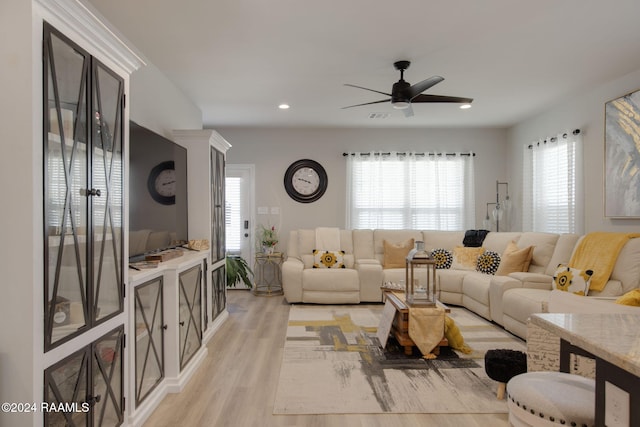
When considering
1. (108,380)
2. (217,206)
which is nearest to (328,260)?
(217,206)

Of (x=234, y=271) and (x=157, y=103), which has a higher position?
(x=157, y=103)

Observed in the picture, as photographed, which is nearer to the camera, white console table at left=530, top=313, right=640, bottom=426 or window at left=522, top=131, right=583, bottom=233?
white console table at left=530, top=313, right=640, bottom=426

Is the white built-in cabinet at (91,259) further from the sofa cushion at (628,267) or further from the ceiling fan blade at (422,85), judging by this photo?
the sofa cushion at (628,267)

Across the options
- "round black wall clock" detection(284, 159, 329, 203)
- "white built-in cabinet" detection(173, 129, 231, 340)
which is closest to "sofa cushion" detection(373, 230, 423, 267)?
"round black wall clock" detection(284, 159, 329, 203)

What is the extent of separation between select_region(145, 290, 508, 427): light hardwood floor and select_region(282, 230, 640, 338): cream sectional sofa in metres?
1.41

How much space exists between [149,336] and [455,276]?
4007 millimetres

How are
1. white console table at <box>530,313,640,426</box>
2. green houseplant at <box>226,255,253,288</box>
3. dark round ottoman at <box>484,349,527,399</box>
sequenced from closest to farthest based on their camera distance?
white console table at <box>530,313,640,426</box>
dark round ottoman at <box>484,349,527,399</box>
green houseplant at <box>226,255,253,288</box>

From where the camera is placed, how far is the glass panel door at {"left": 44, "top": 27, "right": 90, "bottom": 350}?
1.55m

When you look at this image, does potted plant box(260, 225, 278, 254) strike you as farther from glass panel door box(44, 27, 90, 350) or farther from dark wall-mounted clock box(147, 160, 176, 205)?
glass panel door box(44, 27, 90, 350)

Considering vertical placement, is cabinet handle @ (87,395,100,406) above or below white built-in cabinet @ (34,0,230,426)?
below

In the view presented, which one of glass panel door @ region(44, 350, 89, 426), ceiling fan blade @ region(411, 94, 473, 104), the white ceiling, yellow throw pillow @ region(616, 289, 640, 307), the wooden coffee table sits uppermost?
the white ceiling

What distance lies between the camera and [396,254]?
234 inches

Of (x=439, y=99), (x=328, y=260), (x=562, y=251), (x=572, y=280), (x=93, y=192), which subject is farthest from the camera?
(x=328, y=260)

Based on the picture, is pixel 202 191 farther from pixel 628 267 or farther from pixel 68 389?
pixel 628 267
